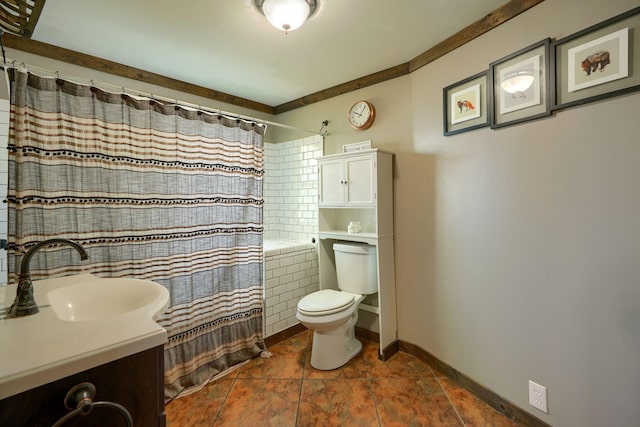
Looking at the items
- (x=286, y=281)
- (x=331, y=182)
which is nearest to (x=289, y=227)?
(x=286, y=281)

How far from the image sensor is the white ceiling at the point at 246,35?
159cm

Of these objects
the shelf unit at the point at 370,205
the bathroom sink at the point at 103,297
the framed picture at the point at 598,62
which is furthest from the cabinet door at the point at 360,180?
the bathroom sink at the point at 103,297

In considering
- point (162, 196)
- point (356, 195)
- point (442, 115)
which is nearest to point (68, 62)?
point (162, 196)

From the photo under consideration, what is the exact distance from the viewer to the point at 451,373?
197 cm

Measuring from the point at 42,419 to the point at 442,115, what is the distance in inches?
92.4

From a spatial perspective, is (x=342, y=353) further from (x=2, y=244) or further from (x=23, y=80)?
(x=23, y=80)

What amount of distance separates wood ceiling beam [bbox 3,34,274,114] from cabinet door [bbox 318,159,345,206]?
4.14 feet

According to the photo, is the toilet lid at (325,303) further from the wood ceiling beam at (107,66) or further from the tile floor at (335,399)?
A: the wood ceiling beam at (107,66)

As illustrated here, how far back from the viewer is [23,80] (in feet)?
4.60

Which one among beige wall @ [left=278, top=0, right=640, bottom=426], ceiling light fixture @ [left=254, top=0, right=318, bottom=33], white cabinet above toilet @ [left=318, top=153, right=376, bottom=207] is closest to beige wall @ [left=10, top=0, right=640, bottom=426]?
beige wall @ [left=278, top=0, right=640, bottom=426]

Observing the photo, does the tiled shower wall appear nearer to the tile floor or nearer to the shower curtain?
the shower curtain

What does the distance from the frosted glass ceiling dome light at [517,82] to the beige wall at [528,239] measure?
15cm

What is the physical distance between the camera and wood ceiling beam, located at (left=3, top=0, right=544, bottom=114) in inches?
64.7

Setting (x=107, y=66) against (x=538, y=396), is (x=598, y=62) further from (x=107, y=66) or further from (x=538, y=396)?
(x=107, y=66)
